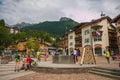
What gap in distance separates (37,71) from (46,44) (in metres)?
76.5

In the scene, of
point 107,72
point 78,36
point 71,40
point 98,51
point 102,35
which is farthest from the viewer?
point 71,40

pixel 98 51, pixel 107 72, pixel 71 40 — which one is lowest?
pixel 107 72

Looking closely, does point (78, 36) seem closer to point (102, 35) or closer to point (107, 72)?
point (102, 35)

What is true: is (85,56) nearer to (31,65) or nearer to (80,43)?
(31,65)

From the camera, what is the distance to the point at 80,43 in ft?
216

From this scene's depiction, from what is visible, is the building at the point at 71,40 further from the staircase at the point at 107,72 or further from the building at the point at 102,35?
the staircase at the point at 107,72

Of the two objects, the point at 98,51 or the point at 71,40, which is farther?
the point at 71,40

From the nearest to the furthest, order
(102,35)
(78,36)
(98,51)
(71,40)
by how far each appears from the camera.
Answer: (102,35) → (98,51) → (78,36) → (71,40)

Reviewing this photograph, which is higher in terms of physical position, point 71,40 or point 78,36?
point 78,36

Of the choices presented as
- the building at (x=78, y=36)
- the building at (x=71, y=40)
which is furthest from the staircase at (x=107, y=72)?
the building at (x=71, y=40)

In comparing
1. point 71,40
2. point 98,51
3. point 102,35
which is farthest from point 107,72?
point 71,40

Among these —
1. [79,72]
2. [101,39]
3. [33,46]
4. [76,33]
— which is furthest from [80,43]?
[79,72]

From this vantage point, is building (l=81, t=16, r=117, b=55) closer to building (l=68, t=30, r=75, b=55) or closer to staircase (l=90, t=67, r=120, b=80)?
building (l=68, t=30, r=75, b=55)

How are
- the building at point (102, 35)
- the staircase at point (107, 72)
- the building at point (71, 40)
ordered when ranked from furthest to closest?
the building at point (71, 40)
the building at point (102, 35)
the staircase at point (107, 72)
